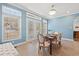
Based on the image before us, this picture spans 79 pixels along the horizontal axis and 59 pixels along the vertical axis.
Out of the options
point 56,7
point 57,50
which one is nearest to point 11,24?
point 56,7

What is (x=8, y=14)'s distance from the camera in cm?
218

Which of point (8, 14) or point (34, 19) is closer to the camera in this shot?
point (8, 14)

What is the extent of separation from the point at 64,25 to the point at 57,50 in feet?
1.89

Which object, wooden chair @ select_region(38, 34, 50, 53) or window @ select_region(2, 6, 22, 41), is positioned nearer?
window @ select_region(2, 6, 22, 41)

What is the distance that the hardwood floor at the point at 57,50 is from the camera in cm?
226

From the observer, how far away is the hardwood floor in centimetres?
226

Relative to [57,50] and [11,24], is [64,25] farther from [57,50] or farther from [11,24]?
[11,24]

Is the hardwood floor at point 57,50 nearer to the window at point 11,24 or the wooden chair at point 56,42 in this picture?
the wooden chair at point 56,42

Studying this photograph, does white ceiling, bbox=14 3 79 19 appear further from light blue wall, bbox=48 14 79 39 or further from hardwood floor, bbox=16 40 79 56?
hardwood floor, bbox=16 40 79 56

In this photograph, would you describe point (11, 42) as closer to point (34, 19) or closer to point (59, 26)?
point (34, 19)

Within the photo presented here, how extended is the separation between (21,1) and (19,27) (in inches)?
22.0

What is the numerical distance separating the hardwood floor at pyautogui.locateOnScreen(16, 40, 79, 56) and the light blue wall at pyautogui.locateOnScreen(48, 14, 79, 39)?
0.18 m

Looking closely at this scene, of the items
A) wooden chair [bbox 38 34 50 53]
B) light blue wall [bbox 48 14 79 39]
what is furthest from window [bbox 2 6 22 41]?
light blue wall [bbox 48 14 79 39]

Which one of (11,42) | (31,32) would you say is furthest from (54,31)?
(11,42)
